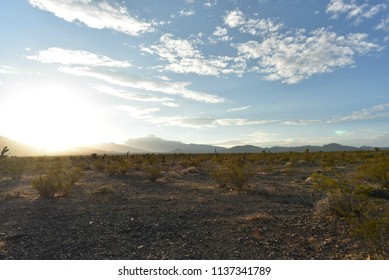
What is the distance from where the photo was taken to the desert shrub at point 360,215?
7383mm

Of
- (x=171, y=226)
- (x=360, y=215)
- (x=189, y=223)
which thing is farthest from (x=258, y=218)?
(x=360, y=215)

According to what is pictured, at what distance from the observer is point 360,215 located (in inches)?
389

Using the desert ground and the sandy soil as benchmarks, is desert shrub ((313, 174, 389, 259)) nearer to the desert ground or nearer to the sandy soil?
the desert ground

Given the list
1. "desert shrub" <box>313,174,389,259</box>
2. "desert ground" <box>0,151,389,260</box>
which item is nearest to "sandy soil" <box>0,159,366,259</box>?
"desert ground" <box>0,151,389,260</box>

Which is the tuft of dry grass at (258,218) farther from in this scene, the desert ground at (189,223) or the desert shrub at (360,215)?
the desert shrub at (360,215)

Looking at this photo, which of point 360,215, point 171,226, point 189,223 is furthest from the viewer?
point 189,223

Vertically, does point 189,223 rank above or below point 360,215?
below

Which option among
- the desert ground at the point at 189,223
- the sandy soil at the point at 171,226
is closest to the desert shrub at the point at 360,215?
the desert ground at the point at 189,223

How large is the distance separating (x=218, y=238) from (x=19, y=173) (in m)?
22.6

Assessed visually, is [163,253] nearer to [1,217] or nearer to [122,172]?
[1,217]

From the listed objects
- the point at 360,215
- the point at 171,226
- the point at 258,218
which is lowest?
the point at 171,226

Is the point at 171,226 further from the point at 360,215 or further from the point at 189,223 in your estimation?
the point at 360,215

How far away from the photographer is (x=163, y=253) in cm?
832
